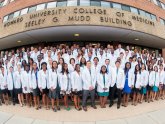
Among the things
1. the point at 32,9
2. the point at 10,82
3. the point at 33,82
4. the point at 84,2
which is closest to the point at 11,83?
the point at 10,82

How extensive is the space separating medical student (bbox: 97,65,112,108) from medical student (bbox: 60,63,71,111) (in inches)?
46.2

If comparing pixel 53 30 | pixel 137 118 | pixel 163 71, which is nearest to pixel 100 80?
pixel 137 118

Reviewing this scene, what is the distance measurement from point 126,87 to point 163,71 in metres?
2.47

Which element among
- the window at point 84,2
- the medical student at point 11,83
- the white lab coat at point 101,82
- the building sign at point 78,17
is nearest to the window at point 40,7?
the building sign at point 78,17

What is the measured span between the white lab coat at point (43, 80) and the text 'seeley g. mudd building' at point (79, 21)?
332 inches

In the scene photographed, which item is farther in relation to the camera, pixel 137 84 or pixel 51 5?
pixel 51 5

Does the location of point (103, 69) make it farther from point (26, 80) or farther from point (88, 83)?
point (26, 80)

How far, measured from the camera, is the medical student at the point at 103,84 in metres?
9.31

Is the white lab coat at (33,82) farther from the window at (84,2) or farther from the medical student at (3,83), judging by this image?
the window at (84,2)

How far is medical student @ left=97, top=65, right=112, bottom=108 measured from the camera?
9.31 metres

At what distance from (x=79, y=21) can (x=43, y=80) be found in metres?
8.82

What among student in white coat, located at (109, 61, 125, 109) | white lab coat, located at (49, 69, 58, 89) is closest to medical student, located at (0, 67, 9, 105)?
white lab coat, located at (49, 69, 58, 89)

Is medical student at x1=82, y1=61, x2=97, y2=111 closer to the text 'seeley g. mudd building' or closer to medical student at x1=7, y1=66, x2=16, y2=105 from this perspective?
medical student at x1=7, y1=66, x2=16, y2=105

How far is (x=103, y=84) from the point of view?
934 centimetres
